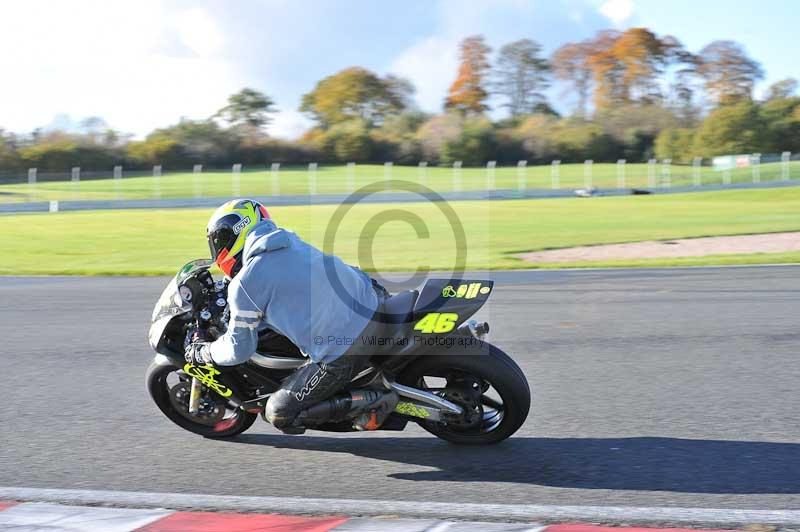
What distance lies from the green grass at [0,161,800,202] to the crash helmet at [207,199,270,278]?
130 ft

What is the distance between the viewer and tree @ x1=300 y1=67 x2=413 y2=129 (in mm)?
85625

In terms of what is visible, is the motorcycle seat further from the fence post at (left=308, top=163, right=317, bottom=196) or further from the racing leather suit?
the fence post at (left=308, top=163, right=317, bottom=196)

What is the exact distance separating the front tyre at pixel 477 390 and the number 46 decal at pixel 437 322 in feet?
0.67

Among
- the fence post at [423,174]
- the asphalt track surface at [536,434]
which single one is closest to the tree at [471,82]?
the fence post at [423,174]

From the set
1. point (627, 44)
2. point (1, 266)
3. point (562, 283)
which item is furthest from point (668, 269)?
point (627, 44)

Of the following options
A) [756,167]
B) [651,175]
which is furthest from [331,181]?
[756,167]

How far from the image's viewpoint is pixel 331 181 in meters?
52.2

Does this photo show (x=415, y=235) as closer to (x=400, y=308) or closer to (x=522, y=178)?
(x=400, y=308)

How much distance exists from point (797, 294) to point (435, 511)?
30.7 ft

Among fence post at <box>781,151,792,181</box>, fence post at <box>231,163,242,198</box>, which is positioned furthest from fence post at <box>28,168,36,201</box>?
fence post at <box>781,151,792,181</box>

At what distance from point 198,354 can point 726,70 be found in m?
93.9

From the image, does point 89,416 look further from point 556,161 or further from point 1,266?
point 556,161

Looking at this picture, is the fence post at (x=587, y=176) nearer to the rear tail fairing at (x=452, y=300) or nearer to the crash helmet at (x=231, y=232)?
the rear tail fairing at (x=452, y=300)

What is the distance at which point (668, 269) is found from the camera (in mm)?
16375
